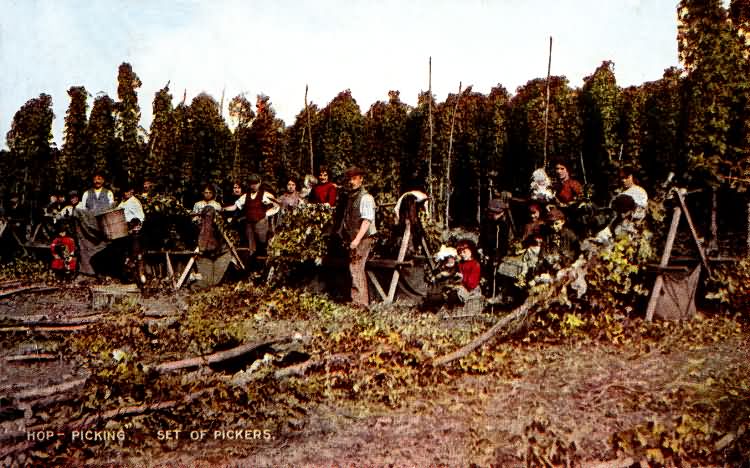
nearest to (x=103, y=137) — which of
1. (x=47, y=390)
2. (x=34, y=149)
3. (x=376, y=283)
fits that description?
(x=34, y=149)

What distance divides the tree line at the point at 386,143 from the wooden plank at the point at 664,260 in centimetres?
1625

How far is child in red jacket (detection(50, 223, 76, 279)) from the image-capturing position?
12.1 metres

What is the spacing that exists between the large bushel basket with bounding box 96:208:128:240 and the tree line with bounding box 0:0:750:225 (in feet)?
44.8

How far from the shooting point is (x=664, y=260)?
7.22 m

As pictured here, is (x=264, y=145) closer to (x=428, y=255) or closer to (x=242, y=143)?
(x=242, y=143)

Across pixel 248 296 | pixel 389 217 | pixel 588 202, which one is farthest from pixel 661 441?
pixel 248 296

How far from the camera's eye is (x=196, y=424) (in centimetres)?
412

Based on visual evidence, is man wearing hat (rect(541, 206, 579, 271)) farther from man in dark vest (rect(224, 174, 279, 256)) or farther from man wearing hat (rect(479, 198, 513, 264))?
man in dark vest (rect(224, 174, 279, 256))

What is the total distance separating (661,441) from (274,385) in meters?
2.93

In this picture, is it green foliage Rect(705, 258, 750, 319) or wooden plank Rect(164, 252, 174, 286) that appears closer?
green foliage Rect(705, 258, 750, 319)

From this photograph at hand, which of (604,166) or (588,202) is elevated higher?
(604,166)

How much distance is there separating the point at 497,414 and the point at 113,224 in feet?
30.0

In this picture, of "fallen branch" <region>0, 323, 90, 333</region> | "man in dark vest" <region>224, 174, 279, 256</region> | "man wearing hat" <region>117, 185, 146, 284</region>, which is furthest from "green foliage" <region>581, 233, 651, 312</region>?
"man wearing hat" <region>117, 185, 146, 284</region>

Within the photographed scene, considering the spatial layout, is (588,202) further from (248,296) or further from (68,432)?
(68,432)
